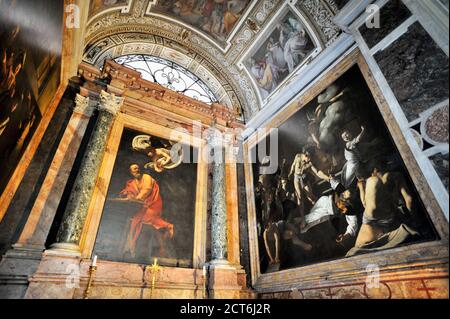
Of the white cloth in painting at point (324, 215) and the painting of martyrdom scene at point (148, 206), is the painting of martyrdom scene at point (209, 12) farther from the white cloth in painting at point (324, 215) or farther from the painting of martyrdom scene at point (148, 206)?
the white cloth in painting at point (324, 215)

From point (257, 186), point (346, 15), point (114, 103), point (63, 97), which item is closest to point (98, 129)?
point (114, 103)

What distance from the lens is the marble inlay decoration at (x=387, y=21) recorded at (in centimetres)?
451

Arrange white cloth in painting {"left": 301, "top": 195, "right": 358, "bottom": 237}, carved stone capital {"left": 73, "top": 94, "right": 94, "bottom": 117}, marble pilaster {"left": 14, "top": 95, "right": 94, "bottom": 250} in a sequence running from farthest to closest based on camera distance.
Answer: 1. carved stone capital {"left": 73, "top": 94, "right": 94, "bottom": 117}
2. marble pilaster {"left": 14, "top": 95, "right": 94, "bottom": 250}
3. white cloth in painting {"left": 301, "top": 195, "right": 358, "bottom": 237}

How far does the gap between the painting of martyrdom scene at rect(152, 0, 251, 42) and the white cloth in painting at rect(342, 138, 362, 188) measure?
5.59 m

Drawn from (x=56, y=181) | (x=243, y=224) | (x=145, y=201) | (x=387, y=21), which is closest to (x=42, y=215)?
(x=56, y=181)

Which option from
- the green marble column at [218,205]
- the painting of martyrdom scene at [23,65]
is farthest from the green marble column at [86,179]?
the green marble column at [218,205]

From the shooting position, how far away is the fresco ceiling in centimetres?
702

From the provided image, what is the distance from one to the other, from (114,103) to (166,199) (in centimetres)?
284

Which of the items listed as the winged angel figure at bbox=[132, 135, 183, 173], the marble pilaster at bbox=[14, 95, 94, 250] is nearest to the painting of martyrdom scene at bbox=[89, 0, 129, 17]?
the marble pilaster at bbox=[14, 95, 94, 250]

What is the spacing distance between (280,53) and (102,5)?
5178 mm

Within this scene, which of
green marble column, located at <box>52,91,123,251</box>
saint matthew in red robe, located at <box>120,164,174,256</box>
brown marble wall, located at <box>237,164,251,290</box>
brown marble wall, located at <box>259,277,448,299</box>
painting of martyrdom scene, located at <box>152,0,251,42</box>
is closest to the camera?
brown marble wall, located at <box>259,277,448,299</box>

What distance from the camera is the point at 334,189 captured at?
5211 mm

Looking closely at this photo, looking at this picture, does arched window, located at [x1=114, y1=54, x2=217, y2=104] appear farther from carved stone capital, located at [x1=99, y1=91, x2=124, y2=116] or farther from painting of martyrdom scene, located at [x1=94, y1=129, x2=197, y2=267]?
painting of martyrdom scene, located at [x1=94, y1=129, x2=197, y2=267]

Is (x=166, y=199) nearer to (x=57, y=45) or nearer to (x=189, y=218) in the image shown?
(x=189, y=218)
